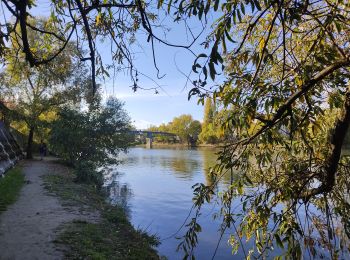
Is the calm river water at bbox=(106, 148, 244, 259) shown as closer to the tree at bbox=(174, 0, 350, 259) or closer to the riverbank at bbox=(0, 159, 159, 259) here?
the riverbank at bbox=(0, 159, 159, 259)

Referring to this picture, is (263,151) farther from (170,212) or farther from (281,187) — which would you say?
(170,212)

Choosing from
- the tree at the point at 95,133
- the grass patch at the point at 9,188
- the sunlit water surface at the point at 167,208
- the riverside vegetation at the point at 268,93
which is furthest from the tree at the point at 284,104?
the tree at the point at 95,133

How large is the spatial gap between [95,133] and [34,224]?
53.3 feet

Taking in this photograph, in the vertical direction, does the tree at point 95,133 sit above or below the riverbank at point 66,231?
above

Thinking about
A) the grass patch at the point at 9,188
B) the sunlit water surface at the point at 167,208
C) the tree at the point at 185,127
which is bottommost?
the sunlit water surface at the point at 167,208

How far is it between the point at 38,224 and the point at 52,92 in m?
22.7

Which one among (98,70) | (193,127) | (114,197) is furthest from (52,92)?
(193,127)

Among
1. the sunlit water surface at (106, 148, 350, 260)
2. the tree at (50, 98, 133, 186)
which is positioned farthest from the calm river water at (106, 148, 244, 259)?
the tree at (50, 98, 133, 186)

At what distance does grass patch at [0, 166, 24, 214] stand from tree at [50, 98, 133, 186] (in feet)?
22.2

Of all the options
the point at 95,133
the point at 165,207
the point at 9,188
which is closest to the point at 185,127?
the point at 95,133

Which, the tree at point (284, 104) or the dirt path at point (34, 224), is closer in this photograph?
the tree at point (284, 104)

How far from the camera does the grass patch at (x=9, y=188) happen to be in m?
11.9

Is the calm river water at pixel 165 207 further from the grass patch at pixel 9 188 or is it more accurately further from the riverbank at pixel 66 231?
the grass patch at pixel 9 188

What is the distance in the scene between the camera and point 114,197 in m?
18.5
